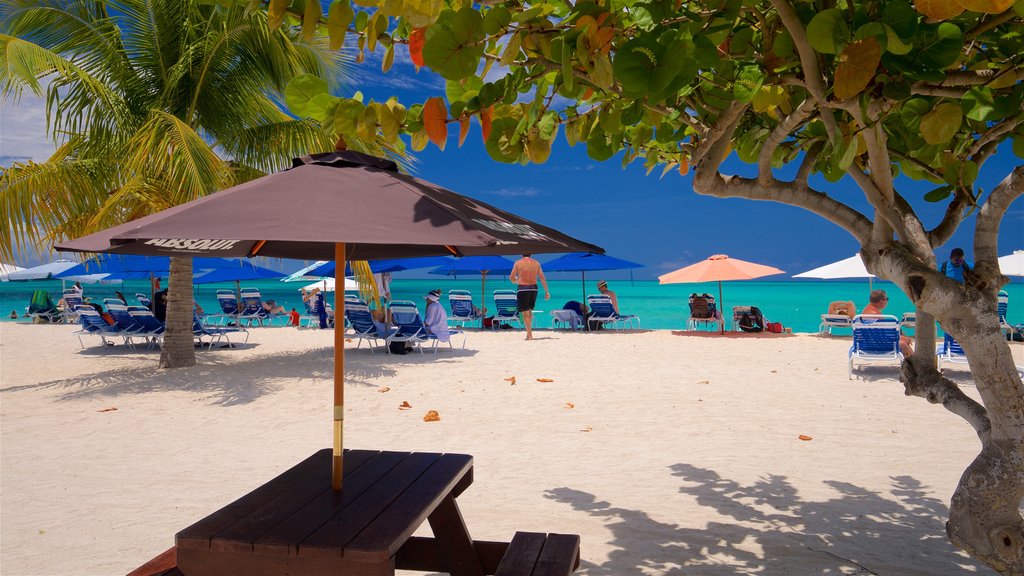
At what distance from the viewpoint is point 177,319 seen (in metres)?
9.84

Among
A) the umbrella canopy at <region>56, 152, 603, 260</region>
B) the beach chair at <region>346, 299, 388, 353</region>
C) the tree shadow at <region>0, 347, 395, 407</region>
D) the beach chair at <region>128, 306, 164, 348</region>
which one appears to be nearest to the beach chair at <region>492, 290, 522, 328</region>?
the beach chair at <region>346, 299, 388, 353</region>

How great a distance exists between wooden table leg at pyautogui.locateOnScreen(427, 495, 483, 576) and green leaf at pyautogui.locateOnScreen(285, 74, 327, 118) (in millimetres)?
1646

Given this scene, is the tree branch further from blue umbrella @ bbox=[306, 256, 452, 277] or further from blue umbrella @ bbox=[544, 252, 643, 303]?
blue umbrella @ bbox=[544, 252, 643, 303]

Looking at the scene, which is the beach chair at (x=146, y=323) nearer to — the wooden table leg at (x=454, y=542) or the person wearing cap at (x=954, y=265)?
the wooden table leg at (x=454, y=542)

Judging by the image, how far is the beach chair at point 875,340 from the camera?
8641mm

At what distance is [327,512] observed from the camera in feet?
7.40

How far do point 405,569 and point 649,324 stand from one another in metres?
30.6

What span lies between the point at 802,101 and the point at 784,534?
230 centimetres

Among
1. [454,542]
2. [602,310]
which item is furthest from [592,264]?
[454,542]

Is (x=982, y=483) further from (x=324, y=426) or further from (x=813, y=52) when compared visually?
(x=324, y=426)

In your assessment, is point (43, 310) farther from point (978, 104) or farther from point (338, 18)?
point (978, 104)

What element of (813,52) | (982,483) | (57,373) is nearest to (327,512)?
(813,52)

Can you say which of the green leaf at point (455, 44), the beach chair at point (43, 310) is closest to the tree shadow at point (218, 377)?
the green leaf at point (455, 44)

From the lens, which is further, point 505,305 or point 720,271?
point 505,305
